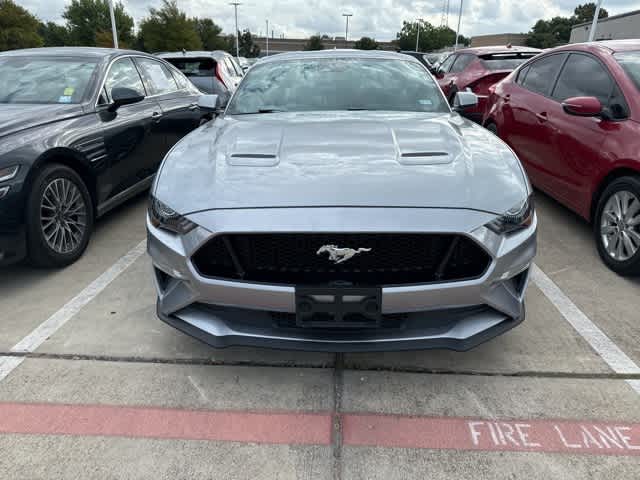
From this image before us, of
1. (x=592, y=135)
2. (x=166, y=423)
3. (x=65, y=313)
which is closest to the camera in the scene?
(x=166, y=423)

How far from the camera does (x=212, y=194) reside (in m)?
2.23

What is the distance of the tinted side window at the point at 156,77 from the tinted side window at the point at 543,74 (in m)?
4.01

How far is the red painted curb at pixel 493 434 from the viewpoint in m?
2.05

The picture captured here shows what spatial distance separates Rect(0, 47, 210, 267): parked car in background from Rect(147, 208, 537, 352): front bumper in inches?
58.9

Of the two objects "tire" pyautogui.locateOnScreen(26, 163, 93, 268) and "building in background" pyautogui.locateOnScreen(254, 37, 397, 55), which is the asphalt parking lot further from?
"building in background" pyautogui.locateOnScreen(254, 37, 397, 55)

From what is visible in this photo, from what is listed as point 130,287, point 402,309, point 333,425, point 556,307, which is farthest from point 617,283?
point 130,287


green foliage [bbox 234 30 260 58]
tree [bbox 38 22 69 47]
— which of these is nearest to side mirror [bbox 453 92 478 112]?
tree [bbox 38 22 69 47]

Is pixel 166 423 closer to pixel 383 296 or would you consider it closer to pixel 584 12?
pixel 383 296

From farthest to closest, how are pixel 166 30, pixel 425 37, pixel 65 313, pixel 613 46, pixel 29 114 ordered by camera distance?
1. pixel 425 37
2. pixel 166 30
3. pixel 613 46
4. pixel 29 114
5. pixel 65 313

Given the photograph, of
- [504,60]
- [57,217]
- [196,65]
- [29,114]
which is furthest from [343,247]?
[196,65]

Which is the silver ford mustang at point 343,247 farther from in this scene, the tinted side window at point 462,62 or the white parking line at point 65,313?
the tinted side window at point 462,62

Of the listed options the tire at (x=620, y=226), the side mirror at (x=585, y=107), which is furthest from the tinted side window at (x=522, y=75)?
the tire at (x=620, y=226)

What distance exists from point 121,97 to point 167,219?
8.17 feet

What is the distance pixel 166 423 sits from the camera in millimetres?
2188
